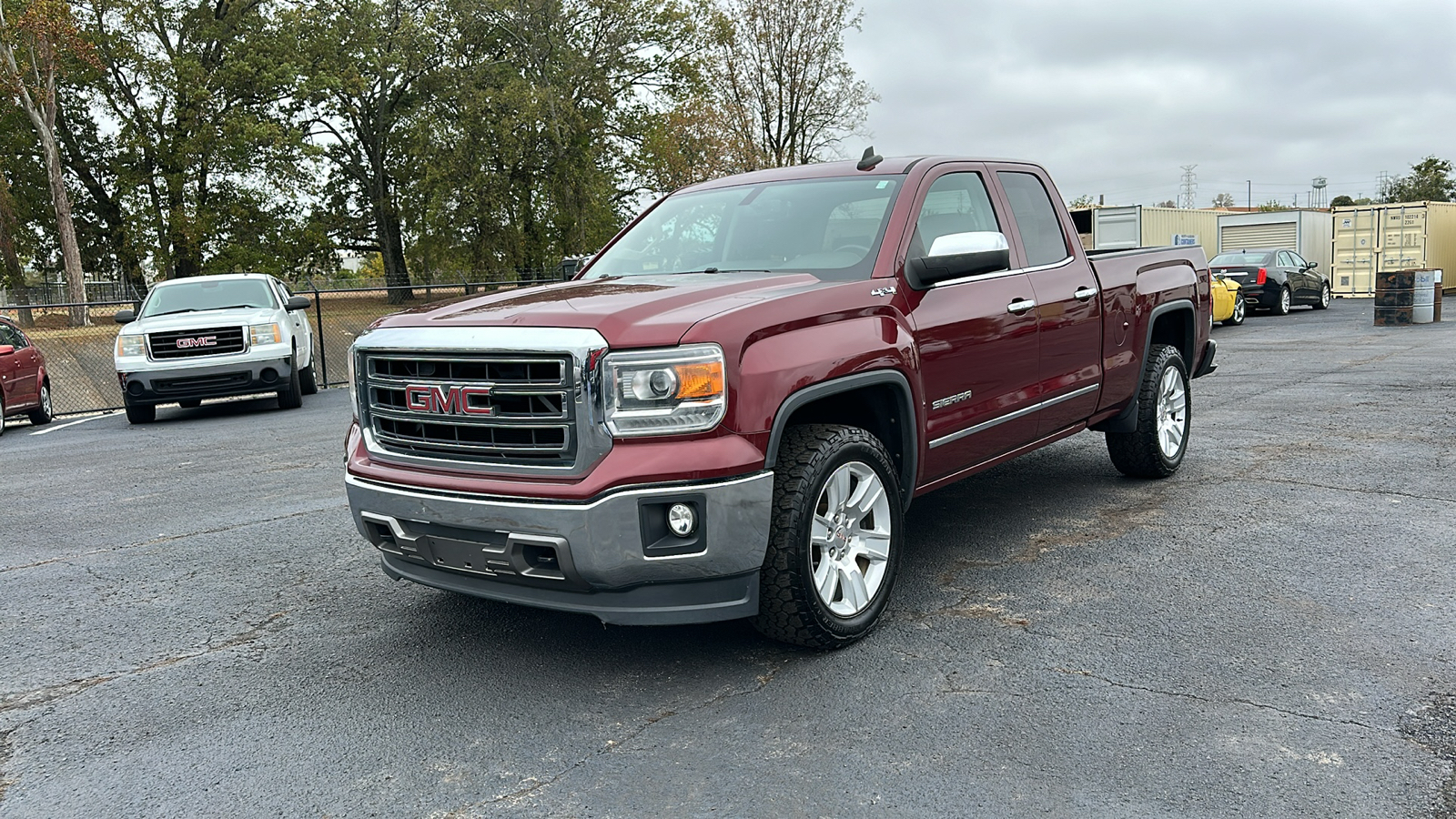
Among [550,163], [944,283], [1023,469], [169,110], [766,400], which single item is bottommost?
[1023,469]

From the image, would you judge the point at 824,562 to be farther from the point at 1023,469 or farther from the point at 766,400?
the point at 1023,469

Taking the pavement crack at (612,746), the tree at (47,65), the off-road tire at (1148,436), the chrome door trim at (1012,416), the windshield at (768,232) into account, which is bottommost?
the pavement crack at (612,746)

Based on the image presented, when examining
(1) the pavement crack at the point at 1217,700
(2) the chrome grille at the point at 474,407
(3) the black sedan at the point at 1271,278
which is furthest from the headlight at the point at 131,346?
(3) the black sedan at the point at 1271,278

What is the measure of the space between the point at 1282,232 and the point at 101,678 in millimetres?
36539

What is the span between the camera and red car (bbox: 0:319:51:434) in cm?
1266

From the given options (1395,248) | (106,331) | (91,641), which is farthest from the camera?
(1395,248)

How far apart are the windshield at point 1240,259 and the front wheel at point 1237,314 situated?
1.98m

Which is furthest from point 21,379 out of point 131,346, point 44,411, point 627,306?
point 627,306

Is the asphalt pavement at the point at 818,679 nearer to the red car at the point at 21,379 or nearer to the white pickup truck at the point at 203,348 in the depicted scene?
the white pickup truck at the point at 203,348

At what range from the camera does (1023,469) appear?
7465mm

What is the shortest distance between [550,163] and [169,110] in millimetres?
15312

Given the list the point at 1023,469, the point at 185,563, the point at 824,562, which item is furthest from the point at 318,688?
the point at 1023,469

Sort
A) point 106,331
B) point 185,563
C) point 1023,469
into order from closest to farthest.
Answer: point 185,563 → point 1023,469 → point 106,331

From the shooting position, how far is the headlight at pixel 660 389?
11.9 feet
